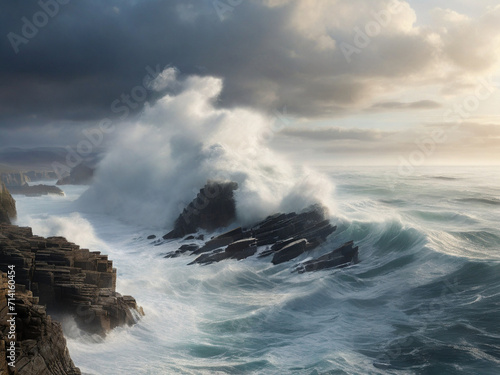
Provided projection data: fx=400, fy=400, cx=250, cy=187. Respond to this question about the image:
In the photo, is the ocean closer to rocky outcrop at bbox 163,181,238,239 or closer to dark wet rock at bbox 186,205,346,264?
dark wet rock at bbox 186,205,346,264

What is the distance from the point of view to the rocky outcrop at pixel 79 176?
256 feet

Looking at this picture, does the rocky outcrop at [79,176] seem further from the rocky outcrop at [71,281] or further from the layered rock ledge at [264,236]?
the rocky outcrop at [71,281]

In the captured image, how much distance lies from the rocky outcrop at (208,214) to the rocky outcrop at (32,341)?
17674mm

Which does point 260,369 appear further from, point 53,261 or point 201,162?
A: point 201,162

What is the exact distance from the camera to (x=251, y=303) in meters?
14.9

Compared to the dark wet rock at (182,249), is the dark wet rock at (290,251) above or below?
below

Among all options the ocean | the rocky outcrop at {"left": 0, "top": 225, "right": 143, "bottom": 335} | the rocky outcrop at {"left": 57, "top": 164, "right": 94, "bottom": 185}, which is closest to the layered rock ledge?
the ocean

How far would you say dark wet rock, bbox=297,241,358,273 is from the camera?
17.9 meters

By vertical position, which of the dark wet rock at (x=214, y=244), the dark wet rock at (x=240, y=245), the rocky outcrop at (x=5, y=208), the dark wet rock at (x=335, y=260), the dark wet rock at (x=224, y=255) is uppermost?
the rocky outcrop at (x=5, y=208)

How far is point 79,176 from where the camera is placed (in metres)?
78.9

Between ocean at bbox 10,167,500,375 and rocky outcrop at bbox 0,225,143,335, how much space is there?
1.54 ft

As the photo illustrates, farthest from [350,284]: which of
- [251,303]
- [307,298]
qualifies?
[251,303]

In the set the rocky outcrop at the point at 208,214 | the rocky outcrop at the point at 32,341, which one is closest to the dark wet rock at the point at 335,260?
the rocky outcrop at the point at 208,214

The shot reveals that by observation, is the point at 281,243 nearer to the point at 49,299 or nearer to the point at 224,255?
the point at 224,255
